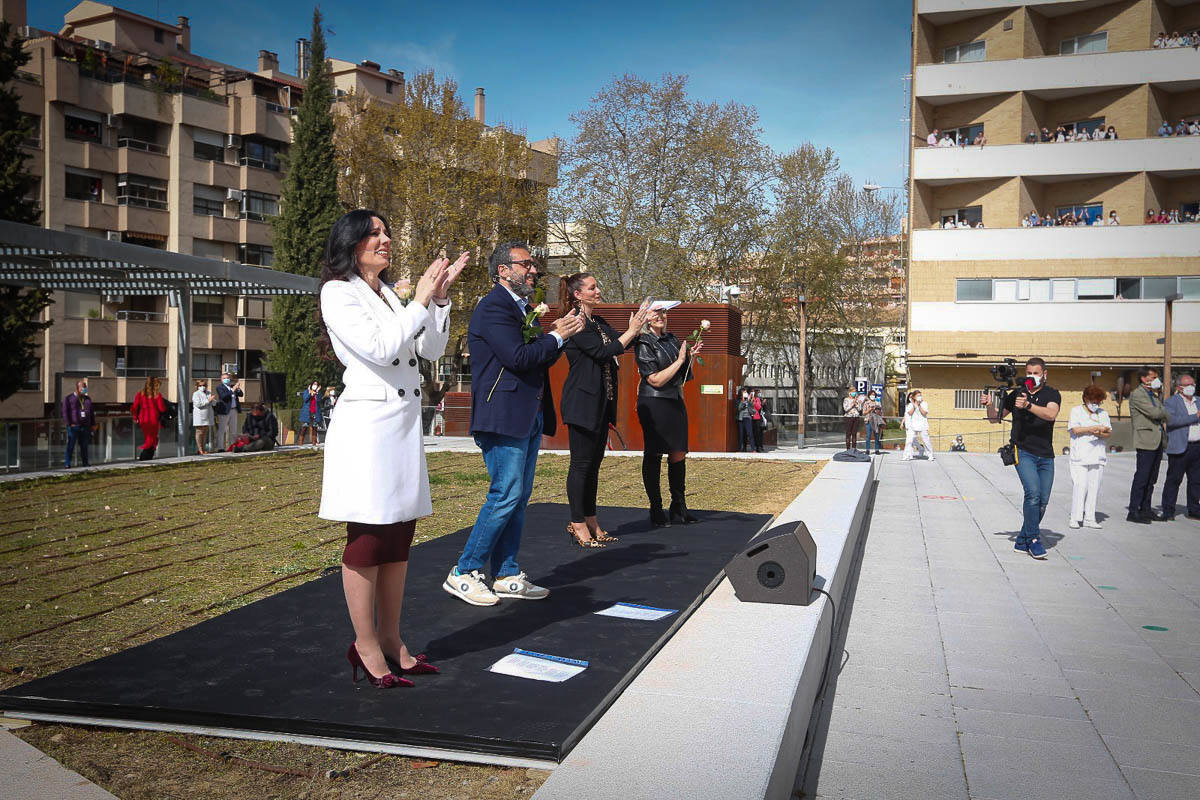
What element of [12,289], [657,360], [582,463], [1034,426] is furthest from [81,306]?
[1034,426]

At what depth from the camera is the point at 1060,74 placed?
3769 cm

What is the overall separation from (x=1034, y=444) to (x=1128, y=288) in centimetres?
3297

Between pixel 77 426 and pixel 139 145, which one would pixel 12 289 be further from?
pixel 77 426

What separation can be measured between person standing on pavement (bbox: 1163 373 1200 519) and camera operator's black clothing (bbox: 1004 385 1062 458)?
4.17 meters

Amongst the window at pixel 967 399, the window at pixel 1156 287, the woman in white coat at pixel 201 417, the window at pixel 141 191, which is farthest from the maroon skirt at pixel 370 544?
the window at pixel 141 191

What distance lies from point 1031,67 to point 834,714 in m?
39.7

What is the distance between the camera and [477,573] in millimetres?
5312

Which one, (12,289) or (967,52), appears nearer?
(12,289)

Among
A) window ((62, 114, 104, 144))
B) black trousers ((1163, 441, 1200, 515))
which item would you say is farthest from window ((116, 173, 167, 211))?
black trousers ((1163, 441, 1200, 515))

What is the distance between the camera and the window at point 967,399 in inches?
1522

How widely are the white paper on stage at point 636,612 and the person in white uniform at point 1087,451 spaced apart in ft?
23.6

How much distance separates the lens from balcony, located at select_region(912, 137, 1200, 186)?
36500mm

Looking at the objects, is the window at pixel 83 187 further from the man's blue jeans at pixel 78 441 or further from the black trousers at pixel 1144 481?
the black trousers at pixel 1144 481

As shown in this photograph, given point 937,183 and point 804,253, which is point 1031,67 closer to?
point 937,183
